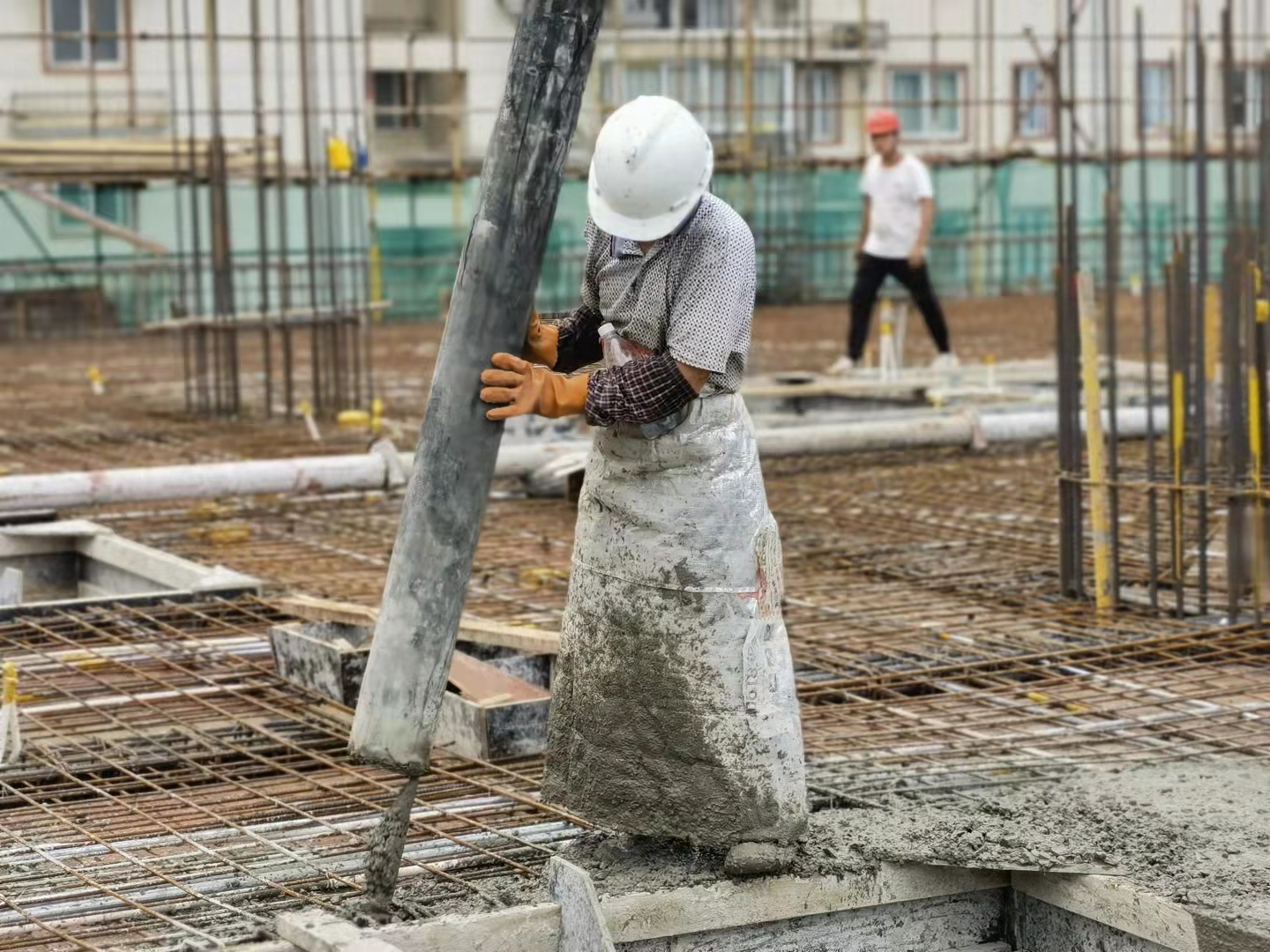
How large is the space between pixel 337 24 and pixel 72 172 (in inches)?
348

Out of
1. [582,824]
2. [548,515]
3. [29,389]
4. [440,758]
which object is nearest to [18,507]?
[548,515]

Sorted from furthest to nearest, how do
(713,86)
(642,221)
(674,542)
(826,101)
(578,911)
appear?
1. (826,101)
2. (713,86)
3. (674,542)
4. (642,221)
5. (578,911)

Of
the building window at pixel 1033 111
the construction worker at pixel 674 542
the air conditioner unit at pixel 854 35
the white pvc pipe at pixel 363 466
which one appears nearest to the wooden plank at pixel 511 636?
the construction worker at pixel 674 542

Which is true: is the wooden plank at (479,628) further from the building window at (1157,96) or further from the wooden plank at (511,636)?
the building window at (1157,96)

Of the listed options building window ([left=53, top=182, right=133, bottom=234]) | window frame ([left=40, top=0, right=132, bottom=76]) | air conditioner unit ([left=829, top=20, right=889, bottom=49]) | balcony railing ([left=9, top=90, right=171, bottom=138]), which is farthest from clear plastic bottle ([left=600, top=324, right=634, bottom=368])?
air conditioner unit ([left=829, top=20, right=889, bottom=49])

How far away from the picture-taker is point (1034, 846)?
3.98 metres

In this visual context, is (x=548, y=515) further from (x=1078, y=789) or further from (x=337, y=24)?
(x=337, y=24)

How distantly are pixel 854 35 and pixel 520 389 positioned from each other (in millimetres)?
26444

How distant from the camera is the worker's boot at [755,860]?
12.3ft

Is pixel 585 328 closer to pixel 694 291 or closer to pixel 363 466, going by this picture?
pixel 694 291

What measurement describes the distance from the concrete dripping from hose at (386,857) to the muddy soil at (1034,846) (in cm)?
4

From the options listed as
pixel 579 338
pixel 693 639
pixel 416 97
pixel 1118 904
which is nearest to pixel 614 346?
pixel 579 338

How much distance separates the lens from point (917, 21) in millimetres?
29875

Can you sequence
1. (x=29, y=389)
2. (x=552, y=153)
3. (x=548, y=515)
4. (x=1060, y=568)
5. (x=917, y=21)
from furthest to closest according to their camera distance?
1. (x=917, y=21)
2. (x=29, y=389)
3. (x=548, y=515)
4. (x=1060, y=568)
5. (x=552, y=153)
